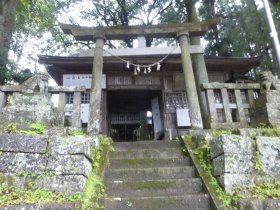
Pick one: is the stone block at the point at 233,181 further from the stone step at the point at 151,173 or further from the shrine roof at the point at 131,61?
the shrine roof at the point at 131,61

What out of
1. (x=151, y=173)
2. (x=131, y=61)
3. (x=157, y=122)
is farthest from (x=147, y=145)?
(x=157, y=122)

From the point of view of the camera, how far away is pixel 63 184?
4148 millimetres

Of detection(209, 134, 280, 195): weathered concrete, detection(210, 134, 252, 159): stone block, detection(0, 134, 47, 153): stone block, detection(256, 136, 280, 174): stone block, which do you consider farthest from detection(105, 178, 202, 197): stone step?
detection(0, 134, 47, 153): stone block

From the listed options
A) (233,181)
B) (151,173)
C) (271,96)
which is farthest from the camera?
(271,96)

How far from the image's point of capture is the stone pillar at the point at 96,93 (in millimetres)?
6590

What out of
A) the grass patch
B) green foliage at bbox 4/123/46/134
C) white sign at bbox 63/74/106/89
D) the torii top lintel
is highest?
the torii top lintel

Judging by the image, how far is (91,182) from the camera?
4445mm

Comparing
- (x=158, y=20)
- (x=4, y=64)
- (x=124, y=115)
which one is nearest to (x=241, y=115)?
(x=4, y=64)

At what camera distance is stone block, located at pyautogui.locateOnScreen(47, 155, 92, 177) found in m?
4.25

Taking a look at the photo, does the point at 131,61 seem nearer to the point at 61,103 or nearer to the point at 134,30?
the point at 134,30

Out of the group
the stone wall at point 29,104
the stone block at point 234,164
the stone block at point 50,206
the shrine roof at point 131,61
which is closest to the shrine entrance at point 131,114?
the shrine roof at point 131,61

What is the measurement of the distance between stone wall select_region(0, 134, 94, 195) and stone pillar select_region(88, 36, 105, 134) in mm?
1939

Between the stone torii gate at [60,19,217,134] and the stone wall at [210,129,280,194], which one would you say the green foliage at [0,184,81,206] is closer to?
the stone wall at [210,129,280,194]

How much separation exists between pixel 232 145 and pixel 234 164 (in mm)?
318
